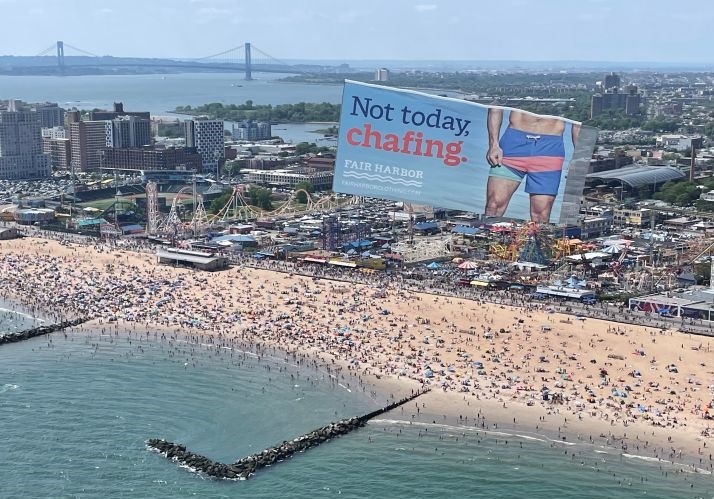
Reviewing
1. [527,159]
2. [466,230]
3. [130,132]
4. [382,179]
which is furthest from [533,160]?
[130,132]

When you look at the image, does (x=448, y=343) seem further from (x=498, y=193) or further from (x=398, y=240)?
(x=398, y=240)

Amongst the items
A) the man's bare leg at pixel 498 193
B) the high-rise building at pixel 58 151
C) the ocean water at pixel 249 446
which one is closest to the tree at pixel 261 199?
the high-rise building at pixel 58 151

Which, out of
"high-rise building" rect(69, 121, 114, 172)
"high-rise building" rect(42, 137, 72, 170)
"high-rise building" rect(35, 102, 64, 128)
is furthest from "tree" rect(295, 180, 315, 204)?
"high-rise building" rect(35, 102, 64, 128)

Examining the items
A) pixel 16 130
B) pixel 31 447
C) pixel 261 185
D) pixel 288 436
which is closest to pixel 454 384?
pixel 288 436

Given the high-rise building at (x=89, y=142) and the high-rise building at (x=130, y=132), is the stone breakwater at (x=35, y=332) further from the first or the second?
the high-rise building at (x=89, y=142)

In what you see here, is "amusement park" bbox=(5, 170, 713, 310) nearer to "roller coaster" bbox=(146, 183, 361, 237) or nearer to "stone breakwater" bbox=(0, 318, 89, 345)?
"roller coaster" bbox=(146, 183, 361, 237)

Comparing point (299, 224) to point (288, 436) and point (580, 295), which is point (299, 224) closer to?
point (580, 295)
